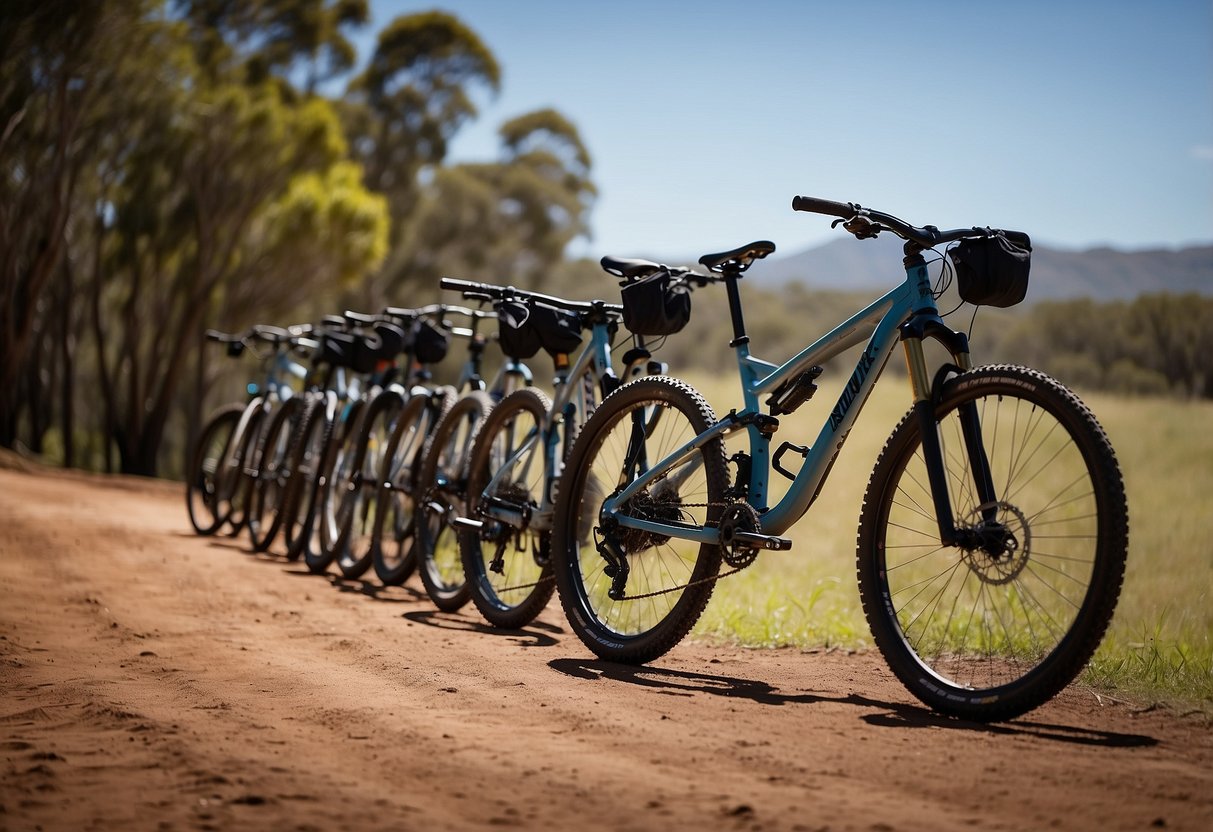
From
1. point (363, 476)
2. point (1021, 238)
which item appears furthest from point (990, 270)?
point (363, 476)

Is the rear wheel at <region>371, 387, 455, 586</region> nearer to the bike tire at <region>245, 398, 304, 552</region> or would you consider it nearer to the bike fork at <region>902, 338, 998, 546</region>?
the bike tire at <region>245, 398, 304, 552</region>

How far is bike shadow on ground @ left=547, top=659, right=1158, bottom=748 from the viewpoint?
11.5ft

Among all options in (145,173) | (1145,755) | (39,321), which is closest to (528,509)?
(1145,755)

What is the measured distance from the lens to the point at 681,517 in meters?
4.82

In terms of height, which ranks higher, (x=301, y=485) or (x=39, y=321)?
(x=39, y=321)

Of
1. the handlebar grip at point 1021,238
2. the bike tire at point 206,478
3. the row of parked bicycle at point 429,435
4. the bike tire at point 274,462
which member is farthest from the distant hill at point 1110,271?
the handlebar grip at point 1021,238

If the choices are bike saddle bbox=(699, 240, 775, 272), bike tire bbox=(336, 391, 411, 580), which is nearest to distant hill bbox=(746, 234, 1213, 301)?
bike tire bbox=(336, 391, 411, 580)

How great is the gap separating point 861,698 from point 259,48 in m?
24.2

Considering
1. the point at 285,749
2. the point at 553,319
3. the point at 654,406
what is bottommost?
the point at 285,749

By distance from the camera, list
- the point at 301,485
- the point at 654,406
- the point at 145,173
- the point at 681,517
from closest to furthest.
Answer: the point at 681,517
the point at 654,406
the point at 301,485
the point at 145,173

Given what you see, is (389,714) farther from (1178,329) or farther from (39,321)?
(39,321)

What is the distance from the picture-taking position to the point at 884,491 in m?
4.01

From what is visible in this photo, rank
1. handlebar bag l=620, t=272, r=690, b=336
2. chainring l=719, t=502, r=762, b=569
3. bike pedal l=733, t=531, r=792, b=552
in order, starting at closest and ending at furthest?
bike pedal l=733, t=531, r=792, b=552, chainring l=719, t=502, r=762, b=569, handlebar bag l=620, t=272, r=690, b=336

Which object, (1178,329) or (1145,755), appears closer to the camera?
(1145,755)
